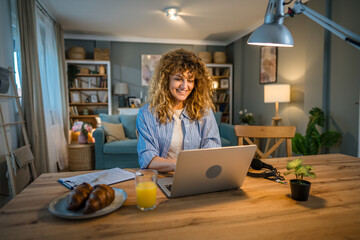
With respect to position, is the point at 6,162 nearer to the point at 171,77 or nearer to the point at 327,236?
the point at 171,77

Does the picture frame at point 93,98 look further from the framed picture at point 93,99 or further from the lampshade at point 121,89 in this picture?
the lampshade at point 121,89

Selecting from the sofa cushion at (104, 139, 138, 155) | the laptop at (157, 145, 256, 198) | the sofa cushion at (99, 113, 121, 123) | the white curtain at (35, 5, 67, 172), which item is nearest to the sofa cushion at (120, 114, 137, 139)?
the sofa cushion at (99, 113, 121, 123)

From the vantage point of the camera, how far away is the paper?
1.05 meters

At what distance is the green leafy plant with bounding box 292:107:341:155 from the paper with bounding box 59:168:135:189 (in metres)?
2.60

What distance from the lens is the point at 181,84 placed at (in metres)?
1.41

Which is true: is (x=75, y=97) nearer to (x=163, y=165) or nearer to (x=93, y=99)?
(x=93, y=99)

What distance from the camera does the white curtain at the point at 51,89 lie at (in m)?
3.54

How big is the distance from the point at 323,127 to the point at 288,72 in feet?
3.89

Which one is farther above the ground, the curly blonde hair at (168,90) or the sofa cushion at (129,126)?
the curly blonde hair at (168,90)

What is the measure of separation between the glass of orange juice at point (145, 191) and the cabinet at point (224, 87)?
17.9 ft

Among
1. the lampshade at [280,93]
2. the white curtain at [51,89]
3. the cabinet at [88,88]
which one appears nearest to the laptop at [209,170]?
the lampshade at [280,93]

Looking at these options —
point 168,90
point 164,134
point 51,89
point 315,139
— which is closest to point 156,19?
point 51,89

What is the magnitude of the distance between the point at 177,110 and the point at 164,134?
189mm

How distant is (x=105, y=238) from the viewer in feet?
2.10
